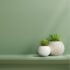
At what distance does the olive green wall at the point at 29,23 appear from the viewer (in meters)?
1.20

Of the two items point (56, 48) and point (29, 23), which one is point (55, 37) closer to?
point (56, 48)

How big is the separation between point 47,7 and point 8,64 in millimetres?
507

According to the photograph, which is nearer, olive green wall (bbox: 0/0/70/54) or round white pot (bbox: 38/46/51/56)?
round white pot (bbox: 38/46/51/56)

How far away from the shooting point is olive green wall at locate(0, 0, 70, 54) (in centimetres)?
120

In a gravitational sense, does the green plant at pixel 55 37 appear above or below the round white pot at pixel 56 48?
above

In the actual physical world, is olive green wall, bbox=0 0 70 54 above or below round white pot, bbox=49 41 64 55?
above

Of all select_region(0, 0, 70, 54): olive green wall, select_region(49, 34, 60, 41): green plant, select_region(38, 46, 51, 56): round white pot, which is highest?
select_region(0, 0, 70, 54): olive green wall

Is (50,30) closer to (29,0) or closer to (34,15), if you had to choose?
(34,15)

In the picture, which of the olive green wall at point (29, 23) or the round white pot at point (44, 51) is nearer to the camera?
the round white pot at point (44, 51)

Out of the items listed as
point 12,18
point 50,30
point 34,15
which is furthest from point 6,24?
point 50,30

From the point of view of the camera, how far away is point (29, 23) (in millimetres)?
1208

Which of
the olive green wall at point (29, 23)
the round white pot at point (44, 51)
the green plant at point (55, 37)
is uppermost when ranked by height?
the olive green wall at point (29, 23)

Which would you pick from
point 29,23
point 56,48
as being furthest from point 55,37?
point 29,23

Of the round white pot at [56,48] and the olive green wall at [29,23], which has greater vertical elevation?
the olive green wall at [29,23]
